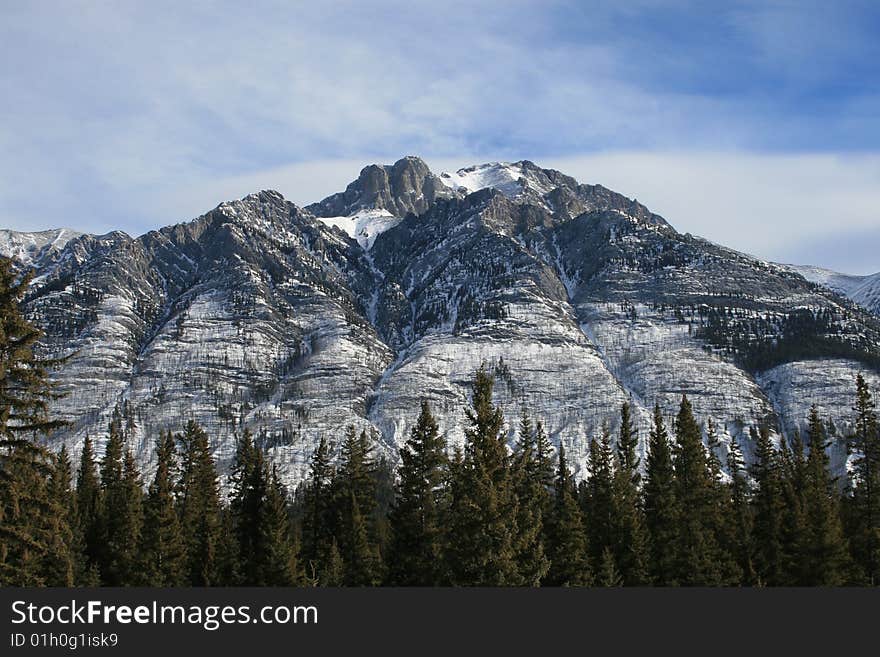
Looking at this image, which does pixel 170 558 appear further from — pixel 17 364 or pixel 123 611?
pixel 123 611

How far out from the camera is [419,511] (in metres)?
63.3

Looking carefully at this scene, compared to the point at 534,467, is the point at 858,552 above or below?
below

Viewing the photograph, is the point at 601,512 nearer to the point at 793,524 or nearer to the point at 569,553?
the point at 569,553

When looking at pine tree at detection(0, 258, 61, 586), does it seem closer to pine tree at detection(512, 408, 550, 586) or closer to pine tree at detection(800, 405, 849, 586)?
pine tree at detection(512, 408, 550, 586)

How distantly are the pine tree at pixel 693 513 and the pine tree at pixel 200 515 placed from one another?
37107mm

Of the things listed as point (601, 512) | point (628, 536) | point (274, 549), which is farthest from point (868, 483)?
point (274, 549)

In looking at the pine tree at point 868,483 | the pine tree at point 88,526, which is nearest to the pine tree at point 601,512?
the pine tree at point 868,483

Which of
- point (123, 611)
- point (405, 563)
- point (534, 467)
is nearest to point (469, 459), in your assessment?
point (405, 563)

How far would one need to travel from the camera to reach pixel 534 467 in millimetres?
78562

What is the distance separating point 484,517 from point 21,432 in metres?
20.8

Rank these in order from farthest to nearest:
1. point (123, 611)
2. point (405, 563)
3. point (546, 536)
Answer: point (546, 536) < point (405, 563) < point (123, 611)

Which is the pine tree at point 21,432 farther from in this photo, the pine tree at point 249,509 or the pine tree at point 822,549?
the pine tree at point 822,549

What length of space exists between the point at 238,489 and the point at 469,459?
40826 mm

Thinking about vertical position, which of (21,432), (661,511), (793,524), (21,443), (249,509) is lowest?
(793,524)
